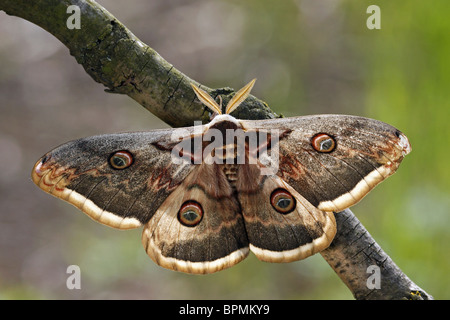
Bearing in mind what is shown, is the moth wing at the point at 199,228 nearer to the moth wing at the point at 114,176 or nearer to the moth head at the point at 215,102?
the moth wing at the point at 114,176

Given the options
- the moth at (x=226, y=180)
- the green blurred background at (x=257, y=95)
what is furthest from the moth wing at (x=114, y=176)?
the green blurred background at (x=257, y=95)

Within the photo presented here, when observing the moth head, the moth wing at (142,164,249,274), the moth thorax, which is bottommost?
the moth wing at (142,164,249,274)

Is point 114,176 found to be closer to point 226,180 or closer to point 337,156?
point 226,180

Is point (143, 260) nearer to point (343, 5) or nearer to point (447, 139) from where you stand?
point (447, 139)

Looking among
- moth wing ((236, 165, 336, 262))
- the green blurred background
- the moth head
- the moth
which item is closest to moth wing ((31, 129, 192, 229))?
the moth

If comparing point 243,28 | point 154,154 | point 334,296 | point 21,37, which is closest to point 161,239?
point 154,154

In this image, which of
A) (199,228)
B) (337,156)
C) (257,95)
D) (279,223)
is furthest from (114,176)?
(257,95)

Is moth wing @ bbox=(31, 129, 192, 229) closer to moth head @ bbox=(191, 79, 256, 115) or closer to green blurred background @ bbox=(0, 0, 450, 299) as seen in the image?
moth head @ bbox=(191, 79, 256, 115)
